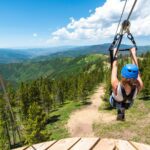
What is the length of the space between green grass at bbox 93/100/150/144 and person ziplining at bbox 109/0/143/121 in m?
36.4

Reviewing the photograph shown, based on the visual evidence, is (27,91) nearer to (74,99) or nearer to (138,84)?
(74,99)

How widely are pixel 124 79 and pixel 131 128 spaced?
1784 inches

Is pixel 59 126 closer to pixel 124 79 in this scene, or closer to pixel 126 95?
pixel 126 95

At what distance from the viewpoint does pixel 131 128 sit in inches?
1965

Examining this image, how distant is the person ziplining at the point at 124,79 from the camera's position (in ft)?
19.9

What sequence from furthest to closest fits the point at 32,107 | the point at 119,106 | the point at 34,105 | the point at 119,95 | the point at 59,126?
the point at 59,126 < the point at 34,105 < the point at 32,107 < the point at 119,106 < the point at 119,95

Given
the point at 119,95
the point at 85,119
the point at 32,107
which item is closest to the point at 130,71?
the point at 119,95

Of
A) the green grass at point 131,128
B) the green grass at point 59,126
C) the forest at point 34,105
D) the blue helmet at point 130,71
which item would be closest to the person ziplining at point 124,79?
the blue helmet at point 130,71

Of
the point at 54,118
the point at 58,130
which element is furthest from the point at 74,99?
the point at 58,130

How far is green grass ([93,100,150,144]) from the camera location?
148ft

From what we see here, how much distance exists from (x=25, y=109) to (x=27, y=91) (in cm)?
459

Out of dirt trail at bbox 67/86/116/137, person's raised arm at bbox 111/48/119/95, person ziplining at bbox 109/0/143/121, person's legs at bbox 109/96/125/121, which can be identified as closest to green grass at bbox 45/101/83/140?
dirt trail at bbox 67/86/116/137

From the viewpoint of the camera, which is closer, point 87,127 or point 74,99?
point 87,127

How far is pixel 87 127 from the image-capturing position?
5834 centimetres
